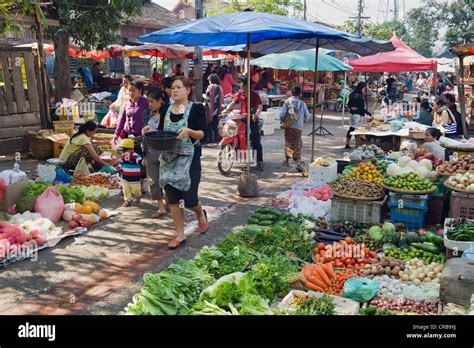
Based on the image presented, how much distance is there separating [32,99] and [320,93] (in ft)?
53.1

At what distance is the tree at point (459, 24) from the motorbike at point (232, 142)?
1468 inches

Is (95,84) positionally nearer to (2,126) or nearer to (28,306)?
(2,126)

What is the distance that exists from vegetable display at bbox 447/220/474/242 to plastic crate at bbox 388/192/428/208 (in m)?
1.01

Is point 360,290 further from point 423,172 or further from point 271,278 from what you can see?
point 423,172

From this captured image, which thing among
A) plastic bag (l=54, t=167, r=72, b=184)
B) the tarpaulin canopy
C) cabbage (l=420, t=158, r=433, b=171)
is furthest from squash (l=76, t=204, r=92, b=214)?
the tarpaulin canopy

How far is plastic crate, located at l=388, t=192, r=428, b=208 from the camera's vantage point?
6961mm

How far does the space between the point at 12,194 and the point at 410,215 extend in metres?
5.90

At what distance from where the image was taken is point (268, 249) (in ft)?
19.4

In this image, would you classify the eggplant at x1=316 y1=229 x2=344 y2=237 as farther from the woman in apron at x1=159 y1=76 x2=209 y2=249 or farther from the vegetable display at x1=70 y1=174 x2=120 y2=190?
the vegetable display at x1=70 y1=174 x2=120 y2=190

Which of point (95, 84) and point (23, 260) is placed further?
point (95, 84)

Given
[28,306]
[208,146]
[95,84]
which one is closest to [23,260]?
[28,306]

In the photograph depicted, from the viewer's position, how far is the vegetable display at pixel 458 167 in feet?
24.0

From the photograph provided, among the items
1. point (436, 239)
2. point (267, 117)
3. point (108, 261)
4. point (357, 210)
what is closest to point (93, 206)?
point (108, 261)

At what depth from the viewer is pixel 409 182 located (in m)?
7.13
